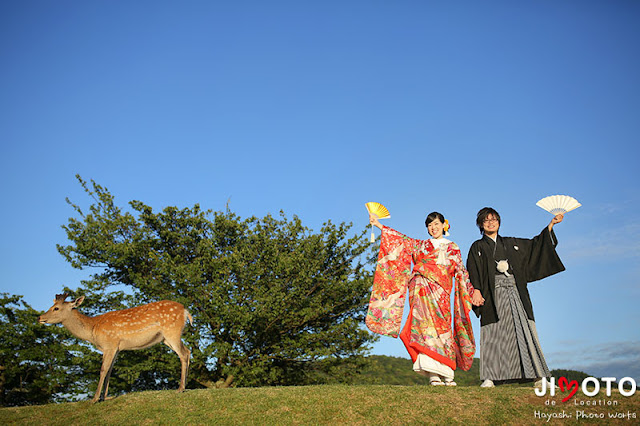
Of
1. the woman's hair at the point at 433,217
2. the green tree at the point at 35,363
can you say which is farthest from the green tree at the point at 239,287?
the woman's hair at the point at 433,217

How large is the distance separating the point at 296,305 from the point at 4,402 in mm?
9523

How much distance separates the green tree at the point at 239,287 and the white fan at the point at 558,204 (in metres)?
7.08

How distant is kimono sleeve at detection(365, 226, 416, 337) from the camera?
8805 mm

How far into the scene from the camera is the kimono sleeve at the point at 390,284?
8.80 metres

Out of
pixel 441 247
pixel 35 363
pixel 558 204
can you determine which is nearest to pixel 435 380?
pixel 441 247

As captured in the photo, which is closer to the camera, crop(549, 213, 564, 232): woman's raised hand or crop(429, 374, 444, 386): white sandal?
crop(429, 374, 444, 386): white sandal

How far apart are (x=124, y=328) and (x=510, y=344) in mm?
6907

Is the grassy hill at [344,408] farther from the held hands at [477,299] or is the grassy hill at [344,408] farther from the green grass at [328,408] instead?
the held hands at [477,299]

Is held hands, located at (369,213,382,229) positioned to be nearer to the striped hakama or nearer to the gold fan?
the gold fan

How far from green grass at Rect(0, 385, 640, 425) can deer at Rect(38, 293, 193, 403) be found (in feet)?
2.02

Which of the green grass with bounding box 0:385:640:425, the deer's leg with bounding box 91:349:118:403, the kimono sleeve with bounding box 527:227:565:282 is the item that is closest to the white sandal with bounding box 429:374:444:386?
the green grass with bounding box 0:385:640:425

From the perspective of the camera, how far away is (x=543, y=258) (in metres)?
8.74

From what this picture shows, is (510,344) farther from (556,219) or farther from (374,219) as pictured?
(374,219)

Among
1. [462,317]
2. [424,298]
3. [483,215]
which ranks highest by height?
[483,215]
